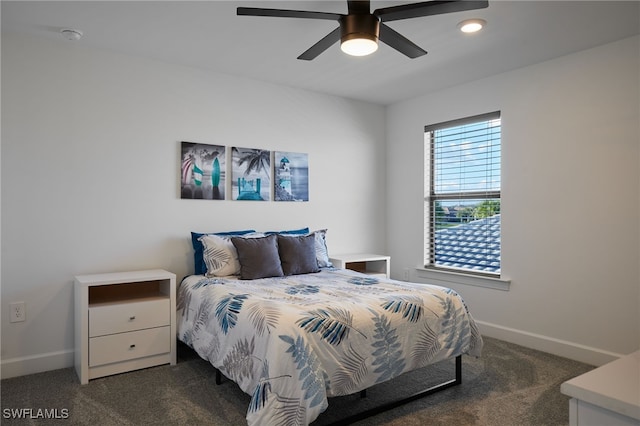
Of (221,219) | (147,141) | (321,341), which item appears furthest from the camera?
(221,219)

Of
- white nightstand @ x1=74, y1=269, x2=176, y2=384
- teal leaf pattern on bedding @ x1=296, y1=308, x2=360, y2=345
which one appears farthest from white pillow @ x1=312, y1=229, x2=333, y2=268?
teal leaf pattern on bedding @ x1=296, y1=308, x2=360, y2=345

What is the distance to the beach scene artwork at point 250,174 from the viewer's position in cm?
387

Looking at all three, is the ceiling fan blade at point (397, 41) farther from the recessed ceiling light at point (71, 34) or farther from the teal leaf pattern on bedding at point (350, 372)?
the recessed ceiling light at point (71, 34)

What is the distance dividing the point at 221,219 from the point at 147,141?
2.95ft

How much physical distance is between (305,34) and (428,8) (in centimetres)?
106

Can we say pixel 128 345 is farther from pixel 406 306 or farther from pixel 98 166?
pixel 406 306

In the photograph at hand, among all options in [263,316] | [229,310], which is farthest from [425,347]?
[229,310]

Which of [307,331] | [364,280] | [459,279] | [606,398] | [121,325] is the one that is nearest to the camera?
[606,398]

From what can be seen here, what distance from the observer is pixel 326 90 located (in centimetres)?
437

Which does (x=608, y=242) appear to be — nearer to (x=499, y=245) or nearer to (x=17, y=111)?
(x=499, y=245)

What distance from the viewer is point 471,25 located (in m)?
2.81

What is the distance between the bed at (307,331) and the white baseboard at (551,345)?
1.05 meters

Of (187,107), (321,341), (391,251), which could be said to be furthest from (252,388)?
(391,251)

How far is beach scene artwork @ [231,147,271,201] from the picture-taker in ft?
12.7
